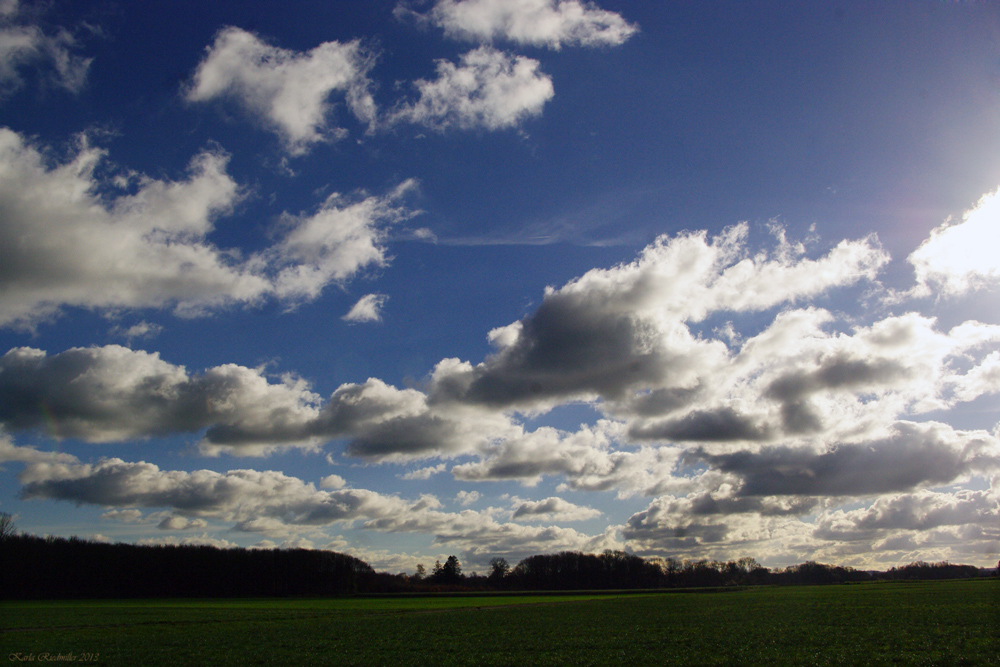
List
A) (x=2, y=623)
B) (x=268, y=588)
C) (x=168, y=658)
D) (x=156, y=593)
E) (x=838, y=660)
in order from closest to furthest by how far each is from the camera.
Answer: (x=838, y=660), (x=168, y=658), (x=2, y=623), (x=156, y=593), (x=268, y=588)

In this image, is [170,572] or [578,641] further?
[170,572]

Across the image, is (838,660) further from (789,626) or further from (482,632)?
(482,632)

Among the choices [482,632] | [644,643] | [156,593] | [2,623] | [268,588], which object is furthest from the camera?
[268,588]

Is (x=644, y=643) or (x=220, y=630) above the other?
(x=644, y=643)

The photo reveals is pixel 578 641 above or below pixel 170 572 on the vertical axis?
above

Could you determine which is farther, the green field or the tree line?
the tree line

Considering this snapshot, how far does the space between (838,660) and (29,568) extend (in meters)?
160

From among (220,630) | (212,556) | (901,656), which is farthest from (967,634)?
(212,556)

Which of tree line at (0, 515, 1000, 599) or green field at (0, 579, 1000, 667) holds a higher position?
green field at (0, 579, 1000, 667)

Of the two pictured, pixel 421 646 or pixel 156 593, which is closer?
pixel 421 646

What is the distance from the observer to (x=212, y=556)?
165125 millimetres

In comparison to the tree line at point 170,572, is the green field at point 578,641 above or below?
above

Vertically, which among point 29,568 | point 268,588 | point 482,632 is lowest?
point 268,588

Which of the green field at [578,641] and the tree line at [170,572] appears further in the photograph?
the tree line at [170,572]
